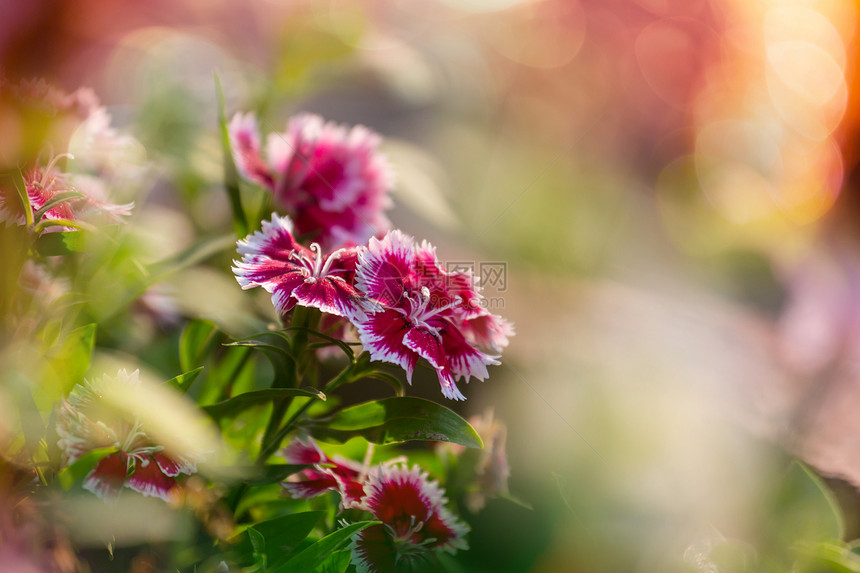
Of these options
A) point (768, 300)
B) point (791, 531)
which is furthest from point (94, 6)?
point (791, 531)

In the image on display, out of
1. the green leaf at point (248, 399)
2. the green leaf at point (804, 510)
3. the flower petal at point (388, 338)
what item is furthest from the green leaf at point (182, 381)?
the green leaf at point (804, 510)

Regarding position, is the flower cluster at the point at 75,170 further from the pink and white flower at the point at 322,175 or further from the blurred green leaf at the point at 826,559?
the blurred green leaf at the point at 826,559

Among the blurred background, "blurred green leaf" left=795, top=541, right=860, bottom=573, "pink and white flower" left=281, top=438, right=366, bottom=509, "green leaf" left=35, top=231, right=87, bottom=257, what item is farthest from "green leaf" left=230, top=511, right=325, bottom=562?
"blurred green leaf" left=795, top=541, right=860, bottom=573

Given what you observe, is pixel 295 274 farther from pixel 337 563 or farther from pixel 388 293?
pixel 337 563

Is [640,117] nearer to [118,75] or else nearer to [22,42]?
[118,75]

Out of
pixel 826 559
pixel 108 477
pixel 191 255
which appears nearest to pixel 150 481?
pixel 108 477

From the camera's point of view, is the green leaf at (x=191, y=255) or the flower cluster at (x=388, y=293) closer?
the flower cluster at (x=388, y=293)
